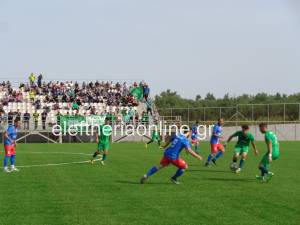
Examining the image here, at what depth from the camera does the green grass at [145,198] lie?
36.7 feet

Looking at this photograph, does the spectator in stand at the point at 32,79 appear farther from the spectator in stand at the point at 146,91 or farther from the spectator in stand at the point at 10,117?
the spectator in stand at the point at 146,91

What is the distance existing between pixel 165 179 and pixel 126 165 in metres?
6.43

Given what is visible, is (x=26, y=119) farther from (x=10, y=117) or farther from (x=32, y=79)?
(x=32, y=79)

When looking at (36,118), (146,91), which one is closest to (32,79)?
(36,118)

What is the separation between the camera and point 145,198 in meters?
13.9

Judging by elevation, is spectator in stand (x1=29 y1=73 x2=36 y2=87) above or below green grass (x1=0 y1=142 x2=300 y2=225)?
above

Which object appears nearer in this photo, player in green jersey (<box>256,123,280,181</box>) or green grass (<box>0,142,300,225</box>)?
green grass (<box>0,142,300,225</box>)

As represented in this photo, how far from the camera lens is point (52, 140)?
2088 inches

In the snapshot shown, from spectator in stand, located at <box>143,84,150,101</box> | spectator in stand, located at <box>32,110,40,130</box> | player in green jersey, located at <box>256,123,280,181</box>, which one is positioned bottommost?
player in green jersey, located at <box>256,123,280,181</box>

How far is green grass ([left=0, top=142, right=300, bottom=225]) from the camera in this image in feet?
36.7

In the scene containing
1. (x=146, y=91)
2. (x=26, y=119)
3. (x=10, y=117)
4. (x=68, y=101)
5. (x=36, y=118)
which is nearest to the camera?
(x=10, y=117)

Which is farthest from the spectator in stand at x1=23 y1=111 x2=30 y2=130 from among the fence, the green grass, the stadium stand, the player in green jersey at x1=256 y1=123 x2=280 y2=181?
the player in green jersey at x1=256 y1=123 x2=280 y2=181

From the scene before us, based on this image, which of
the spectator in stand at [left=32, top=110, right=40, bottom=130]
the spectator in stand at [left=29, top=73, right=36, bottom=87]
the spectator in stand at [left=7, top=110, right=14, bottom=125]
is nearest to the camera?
the spectator in stand at [left=7, top=110, right=14, bottom=125]

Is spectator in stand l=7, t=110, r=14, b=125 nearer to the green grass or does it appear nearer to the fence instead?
the fence
